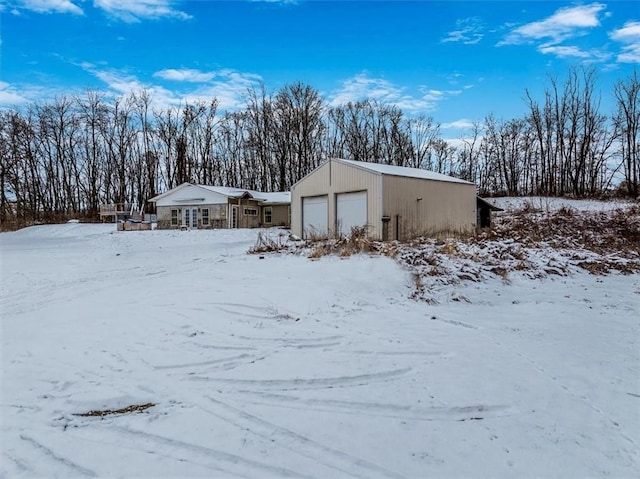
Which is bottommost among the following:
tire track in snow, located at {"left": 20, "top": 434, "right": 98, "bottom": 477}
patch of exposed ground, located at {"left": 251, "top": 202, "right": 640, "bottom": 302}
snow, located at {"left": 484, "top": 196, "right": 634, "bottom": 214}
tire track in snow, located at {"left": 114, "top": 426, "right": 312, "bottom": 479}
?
tire track in snow, located at {"left": 20, "top": 434, "right": 98, "bottom": 477}

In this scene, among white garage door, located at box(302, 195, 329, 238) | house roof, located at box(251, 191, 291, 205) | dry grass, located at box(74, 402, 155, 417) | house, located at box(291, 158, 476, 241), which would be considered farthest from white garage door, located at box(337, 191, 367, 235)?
dry grass, located at box(74, 402, 155, 417)

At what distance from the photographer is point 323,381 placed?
12.8 ft

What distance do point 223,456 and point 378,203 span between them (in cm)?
1328

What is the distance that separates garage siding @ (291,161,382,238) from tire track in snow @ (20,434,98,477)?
42.7ft

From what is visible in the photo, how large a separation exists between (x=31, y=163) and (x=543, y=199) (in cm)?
4281

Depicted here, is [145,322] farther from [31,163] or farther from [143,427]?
[31,163]

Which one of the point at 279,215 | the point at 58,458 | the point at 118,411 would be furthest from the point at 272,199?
the point at 58,458

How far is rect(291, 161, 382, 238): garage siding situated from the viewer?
1541 centimetres

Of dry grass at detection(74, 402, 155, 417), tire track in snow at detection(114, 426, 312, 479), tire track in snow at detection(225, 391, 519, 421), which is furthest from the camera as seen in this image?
dry grass at detection(74, 402, 155, 417)

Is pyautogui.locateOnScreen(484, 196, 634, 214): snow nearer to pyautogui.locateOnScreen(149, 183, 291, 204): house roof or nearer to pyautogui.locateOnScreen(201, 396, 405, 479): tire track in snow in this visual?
pyautogui.locateOnScreen(149, 183, 291, 204): house roof

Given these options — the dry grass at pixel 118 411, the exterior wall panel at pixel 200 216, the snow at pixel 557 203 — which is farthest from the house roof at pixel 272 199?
the dry grass at pixel 118 411

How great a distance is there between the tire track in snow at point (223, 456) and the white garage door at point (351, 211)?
13.4 meters

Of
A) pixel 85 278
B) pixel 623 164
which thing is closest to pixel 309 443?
pixel 85 278

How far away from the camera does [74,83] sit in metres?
36.4
